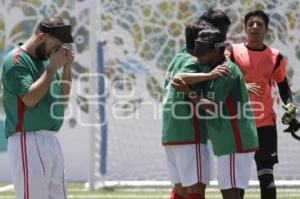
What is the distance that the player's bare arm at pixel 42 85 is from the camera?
16.6ft

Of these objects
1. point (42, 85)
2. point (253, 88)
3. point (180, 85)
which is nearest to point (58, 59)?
point (42, 85)

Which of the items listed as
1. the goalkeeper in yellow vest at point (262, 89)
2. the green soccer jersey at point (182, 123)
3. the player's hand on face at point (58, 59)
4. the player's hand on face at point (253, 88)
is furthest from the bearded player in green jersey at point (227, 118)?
the goalkeeper in yellow vest at point (262, 89)

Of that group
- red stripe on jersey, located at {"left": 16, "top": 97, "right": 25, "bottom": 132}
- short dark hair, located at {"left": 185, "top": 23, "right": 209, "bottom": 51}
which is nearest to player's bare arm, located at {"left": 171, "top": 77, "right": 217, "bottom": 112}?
short dark hair, located at {"left": 185, "top": 23, "right": 209, "bottom": 51}

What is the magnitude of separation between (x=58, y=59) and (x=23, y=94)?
0.96ft

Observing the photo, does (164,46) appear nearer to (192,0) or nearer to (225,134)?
(192,0)

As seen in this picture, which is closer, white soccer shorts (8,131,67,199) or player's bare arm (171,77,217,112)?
white soccer shorts (8,131,67,199)

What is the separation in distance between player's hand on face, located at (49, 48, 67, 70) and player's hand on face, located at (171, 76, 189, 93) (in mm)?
813

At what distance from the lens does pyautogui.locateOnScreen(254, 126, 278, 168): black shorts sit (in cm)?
714

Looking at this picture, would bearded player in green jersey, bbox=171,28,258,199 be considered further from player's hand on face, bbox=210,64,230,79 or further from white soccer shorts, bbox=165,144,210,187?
white soccer shorts, bbox=165,144,210,187

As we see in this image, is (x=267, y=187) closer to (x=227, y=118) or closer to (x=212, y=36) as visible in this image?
(x=227, y=118)

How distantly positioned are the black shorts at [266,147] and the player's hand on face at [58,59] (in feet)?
8.14

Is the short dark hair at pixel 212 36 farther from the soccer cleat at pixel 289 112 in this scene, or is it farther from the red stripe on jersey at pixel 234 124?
the soccer cleat at pixel 289 112

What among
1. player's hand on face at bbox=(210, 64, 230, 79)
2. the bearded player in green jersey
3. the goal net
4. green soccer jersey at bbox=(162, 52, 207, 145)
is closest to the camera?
player's hand on face at bbox=(210, 64, 230, 79)

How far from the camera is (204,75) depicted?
552 cm
